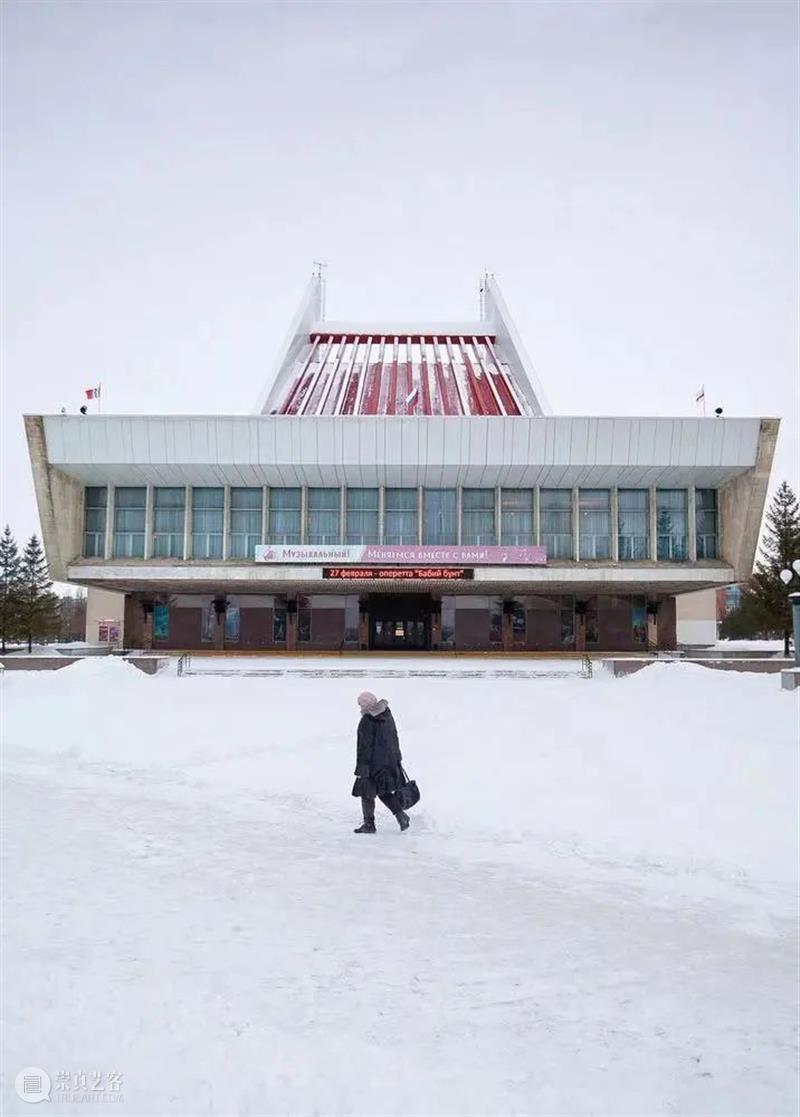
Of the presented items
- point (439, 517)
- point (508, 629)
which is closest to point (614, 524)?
point (508, 629)

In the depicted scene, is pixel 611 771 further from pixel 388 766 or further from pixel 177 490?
pixel 177 490

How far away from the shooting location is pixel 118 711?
17781 millimetres

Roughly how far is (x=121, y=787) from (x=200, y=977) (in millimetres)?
6854

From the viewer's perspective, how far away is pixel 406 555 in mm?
37000

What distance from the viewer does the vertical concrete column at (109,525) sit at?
130ft

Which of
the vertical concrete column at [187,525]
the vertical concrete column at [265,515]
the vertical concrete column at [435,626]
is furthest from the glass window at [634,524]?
the vertical concrete column at [187,525]

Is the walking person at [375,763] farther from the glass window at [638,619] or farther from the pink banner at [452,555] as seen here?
the glass window at [638,619]

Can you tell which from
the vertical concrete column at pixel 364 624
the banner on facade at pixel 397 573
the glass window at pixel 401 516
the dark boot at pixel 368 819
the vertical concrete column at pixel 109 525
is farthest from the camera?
the vertical concrete column at pixel 364 624

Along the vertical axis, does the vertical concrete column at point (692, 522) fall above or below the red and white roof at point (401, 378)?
below

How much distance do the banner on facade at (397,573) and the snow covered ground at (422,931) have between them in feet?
76.6

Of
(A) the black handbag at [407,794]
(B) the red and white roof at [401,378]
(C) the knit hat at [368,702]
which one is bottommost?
(A) the black handbag at [407,794]

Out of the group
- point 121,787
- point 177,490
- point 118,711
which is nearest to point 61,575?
point 177,490

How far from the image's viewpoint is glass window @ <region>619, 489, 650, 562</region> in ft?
130

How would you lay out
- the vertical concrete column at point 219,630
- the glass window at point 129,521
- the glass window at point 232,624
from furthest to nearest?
the glass window at point 232,624 → the vertical concrete column at point 219,630 → the glass window at point 129,521
